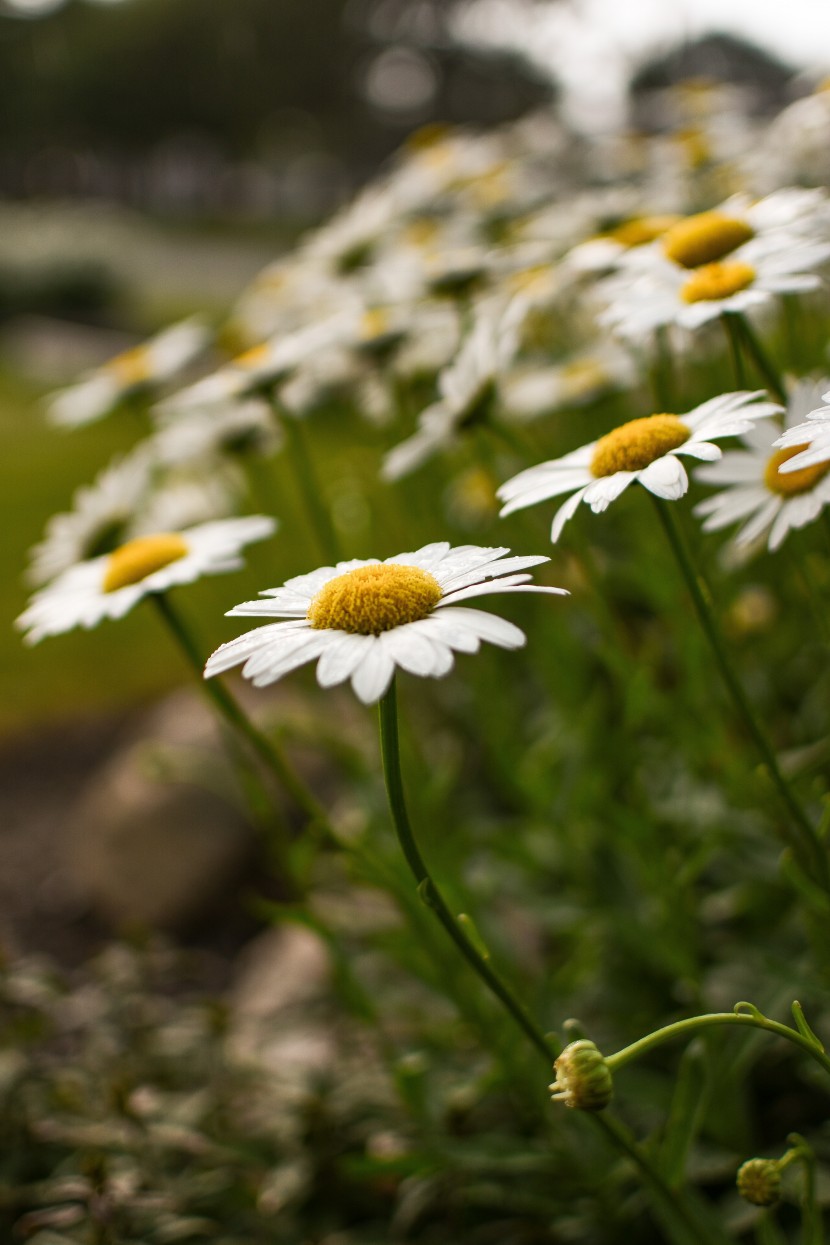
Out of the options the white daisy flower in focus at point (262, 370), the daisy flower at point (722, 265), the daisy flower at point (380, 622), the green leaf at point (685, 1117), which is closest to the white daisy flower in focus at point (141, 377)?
the white daisy flower in focus at point (262, 370)

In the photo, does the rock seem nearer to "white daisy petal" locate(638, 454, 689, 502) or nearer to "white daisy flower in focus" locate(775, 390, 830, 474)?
"white daisy petal" locate(638, 454, 689, 502)

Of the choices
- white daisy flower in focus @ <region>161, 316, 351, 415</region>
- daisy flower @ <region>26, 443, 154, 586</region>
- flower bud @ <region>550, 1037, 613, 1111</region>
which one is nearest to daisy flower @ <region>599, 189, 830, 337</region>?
white daisy flower in focus @ <region>161, 316, 351, 415</region>

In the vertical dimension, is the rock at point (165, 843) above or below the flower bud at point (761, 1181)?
above

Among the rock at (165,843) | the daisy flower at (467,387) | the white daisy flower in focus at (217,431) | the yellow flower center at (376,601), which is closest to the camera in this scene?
the yellow flower center at (376,601)

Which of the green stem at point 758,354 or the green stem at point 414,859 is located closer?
the green stem at point 414,859

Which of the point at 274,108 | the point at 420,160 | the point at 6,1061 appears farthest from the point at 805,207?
the point at 274,108

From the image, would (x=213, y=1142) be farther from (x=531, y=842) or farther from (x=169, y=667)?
(x=169, y=667)

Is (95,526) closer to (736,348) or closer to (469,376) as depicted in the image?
(469,376)

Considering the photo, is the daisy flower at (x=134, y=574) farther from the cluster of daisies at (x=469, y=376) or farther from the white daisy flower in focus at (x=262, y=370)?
the white daisy flower in focus at (x=262, y=370)
